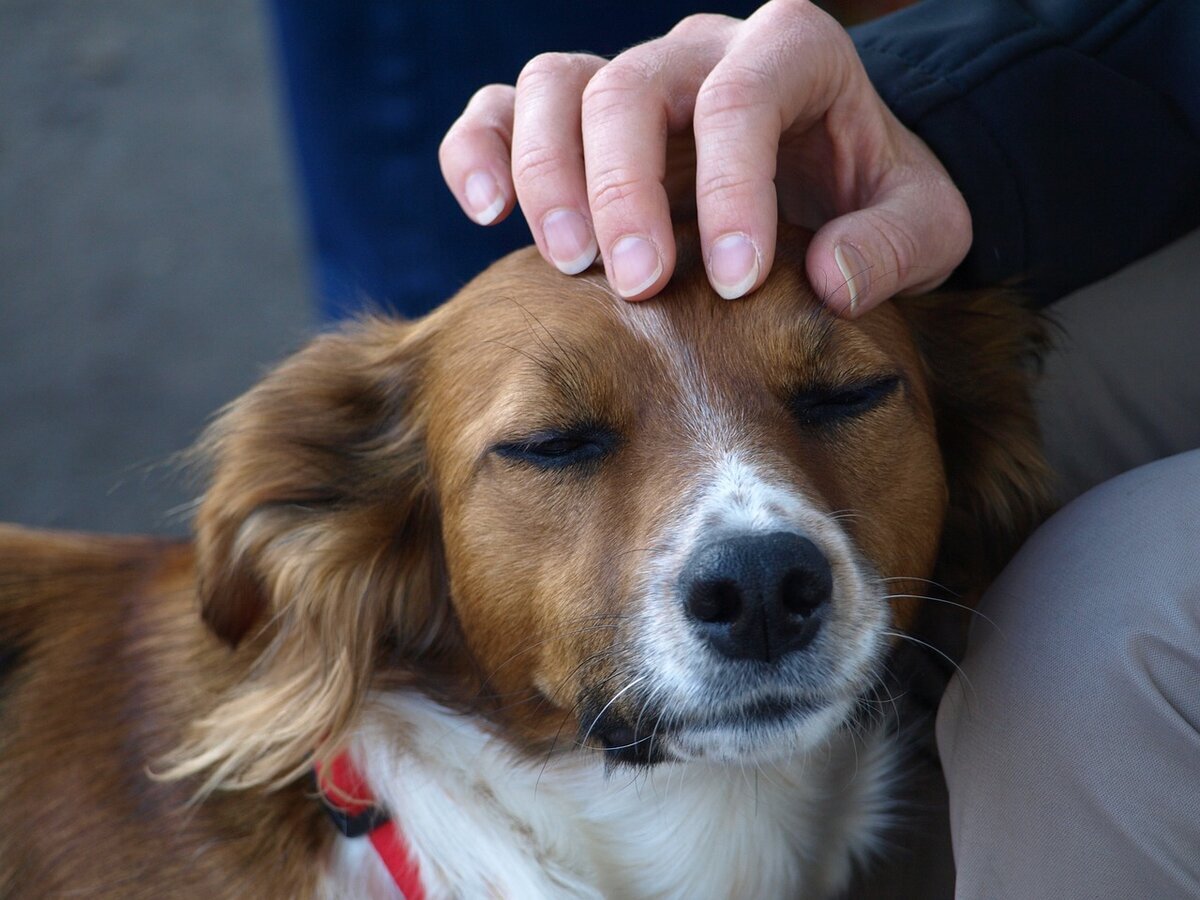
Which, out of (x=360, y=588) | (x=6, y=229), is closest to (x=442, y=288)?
(x=360, y=588)

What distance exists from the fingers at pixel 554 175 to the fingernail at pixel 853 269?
1.23 ft

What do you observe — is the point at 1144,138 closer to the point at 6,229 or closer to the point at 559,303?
the point at 559,303

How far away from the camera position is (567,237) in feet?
6.30

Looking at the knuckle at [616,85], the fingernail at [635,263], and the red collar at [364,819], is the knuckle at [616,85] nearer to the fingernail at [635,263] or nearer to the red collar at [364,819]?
the fingernail at [635,263]

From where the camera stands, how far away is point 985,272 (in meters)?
2.30

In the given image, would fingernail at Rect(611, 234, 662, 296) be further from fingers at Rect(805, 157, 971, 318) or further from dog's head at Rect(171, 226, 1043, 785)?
fingers at Rect(805, 157, 971, 318)

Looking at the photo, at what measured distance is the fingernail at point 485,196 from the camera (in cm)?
208

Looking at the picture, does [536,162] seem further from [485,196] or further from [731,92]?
[731,92]

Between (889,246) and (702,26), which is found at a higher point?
(702,26)

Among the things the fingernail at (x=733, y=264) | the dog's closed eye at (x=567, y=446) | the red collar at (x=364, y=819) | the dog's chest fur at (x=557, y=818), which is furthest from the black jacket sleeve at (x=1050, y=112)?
the red collar at (x=364, y=819)

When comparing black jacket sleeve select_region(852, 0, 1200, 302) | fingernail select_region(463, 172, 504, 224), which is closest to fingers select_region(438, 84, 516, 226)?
fingernail select_region(463, 172, 504, 224)

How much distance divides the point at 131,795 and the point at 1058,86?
2049 mm

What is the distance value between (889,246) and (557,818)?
1.11 meters

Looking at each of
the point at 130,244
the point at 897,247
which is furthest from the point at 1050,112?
the point at 130,244
